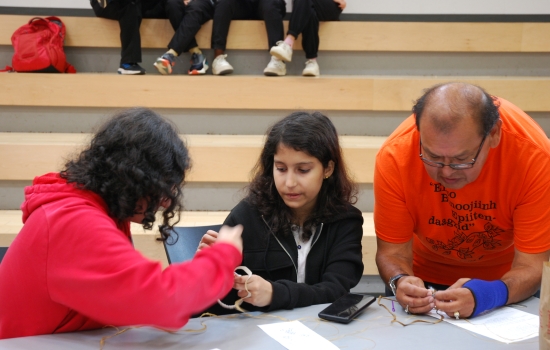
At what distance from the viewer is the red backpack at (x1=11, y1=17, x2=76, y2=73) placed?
4027 mm

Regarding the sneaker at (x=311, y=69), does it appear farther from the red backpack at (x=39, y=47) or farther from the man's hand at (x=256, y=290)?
the man's hand at (x=256, y=290)

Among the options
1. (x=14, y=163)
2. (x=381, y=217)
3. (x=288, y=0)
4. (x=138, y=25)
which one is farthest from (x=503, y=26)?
(x=14, y=163)

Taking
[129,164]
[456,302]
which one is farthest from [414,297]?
[129,164]

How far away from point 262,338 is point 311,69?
3.00 metres

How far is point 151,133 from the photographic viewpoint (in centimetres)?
139

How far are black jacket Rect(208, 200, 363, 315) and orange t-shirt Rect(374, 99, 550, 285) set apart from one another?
118mm

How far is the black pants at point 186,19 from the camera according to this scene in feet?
13.5

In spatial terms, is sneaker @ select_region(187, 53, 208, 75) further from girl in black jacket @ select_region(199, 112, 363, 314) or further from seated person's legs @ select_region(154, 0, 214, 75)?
girl in black jacket @ select_region(199, 112, 363, 314)

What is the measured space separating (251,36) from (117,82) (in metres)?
1.09

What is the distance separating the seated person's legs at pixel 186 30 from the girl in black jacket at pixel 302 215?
2246 mm

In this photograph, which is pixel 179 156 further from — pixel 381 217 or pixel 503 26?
pixel 503 26

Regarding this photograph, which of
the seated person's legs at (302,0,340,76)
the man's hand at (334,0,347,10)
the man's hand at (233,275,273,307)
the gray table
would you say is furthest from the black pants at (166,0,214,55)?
the gray table

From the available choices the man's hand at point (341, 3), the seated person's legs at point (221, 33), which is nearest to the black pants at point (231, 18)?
the seated person's legs at point (221, 33)

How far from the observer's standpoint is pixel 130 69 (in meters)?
4.11
